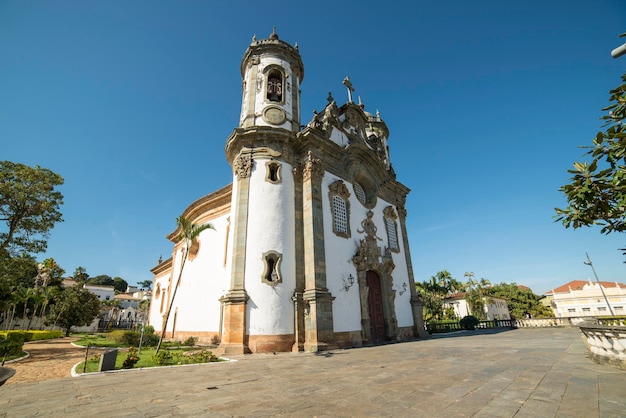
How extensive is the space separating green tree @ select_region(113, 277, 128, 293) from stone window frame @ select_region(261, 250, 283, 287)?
391ft

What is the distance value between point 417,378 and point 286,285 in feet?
28.8

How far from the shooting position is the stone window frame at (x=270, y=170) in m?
16.5

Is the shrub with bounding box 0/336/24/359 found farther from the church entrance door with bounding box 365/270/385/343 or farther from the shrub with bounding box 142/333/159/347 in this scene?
the church entrance door with bounding box 365/270/385/343

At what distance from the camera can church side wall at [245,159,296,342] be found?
45.7ft

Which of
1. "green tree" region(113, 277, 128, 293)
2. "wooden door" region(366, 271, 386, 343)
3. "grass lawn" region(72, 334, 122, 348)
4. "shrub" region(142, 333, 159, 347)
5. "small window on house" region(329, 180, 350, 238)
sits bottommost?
"grass lawn" region(72, 334, 122, 348)

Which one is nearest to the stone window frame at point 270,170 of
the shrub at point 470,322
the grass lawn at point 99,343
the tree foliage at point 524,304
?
the grass lawn at point 99,343

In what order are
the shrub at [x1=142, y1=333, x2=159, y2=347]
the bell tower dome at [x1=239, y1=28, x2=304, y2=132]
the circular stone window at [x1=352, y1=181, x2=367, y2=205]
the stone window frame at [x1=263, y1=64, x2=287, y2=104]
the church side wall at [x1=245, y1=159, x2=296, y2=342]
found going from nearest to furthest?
the church side wall at [x1=245, y1=159, x2=296, y2=342], the shrub at [x1=142, y1=333, x2=159, y2=347], the bell tower dome at [x1=239, y1=28, x2=304, y2=132], the stone window frame at [x1=263, y1=64, x2=287, y2=104], the circular stone window at [x1=352, y1=181, x2=367, y2=205]

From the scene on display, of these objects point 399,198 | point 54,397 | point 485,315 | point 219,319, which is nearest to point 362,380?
point 54,397

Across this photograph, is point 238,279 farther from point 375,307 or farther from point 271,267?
point 375,307

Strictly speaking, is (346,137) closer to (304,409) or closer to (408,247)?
(408,247)

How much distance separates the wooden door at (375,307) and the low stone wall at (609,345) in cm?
1142

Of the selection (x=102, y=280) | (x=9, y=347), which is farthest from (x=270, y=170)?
(x=102, y=280)

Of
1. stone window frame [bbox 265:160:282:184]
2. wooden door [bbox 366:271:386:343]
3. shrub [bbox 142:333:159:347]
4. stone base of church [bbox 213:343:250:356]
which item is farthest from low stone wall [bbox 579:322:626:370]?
shrub [bbox 142:333:159:347]

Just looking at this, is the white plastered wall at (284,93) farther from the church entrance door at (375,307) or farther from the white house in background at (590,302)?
the white house in background at (590,302)
